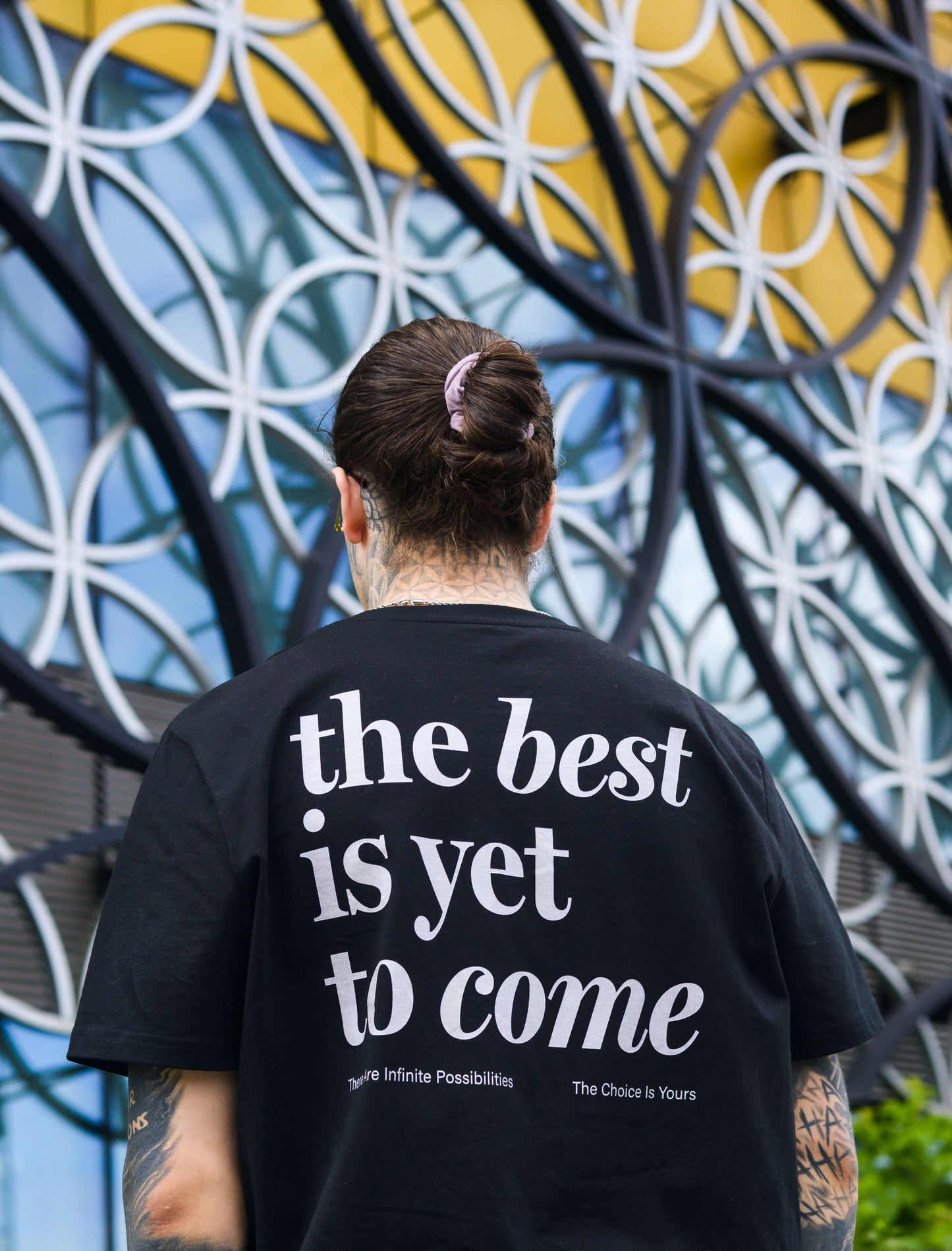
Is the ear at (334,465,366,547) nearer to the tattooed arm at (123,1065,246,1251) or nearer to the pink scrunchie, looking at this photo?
the pink scrunchie

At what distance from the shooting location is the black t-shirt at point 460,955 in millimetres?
1334

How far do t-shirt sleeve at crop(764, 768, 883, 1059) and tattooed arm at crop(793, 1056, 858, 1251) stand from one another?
0.04 m

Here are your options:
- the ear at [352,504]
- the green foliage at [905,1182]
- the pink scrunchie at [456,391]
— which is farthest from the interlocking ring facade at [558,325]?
the pink scrunchie at [456,391]

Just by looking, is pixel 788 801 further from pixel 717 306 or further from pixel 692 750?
pixel 692 750

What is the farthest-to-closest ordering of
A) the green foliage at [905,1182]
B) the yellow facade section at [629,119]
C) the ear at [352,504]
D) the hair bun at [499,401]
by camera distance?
the yellow facade section at [629,119]
the green foliage at [905,1182]
the ear at [352,504]
the hair bun at [499,401]

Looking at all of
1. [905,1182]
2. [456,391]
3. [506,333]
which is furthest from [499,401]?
[506,333]

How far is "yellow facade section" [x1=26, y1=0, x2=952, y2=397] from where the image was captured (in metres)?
5.74

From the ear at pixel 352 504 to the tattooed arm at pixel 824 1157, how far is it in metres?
0.77

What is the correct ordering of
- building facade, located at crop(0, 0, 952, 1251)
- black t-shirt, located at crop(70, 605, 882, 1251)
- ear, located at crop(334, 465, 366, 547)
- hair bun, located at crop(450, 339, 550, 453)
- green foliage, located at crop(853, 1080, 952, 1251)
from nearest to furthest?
black t-shirt, located at crop(70, 605, 882, 1251) → hair bun, located at crop(450, 339, 550, 453) → ear, located at crop(334, 465, 366, 547) → building facade, located at crop(0, 0, 952, 1251) → green foliage, located at crop(853, 1080, 952, 1251)

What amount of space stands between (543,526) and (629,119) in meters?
5.92

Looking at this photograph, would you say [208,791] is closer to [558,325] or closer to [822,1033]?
[822,1033]

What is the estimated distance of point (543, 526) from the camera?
1615 millimetres

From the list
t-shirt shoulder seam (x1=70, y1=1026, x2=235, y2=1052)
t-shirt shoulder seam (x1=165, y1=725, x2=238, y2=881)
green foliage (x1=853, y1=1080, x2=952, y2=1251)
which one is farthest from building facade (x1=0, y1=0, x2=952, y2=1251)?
t-shirt shoulder seam (x1=70, y1=1026, x2=235, y2=1052)

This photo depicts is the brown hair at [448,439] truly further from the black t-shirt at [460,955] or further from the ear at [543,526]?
the black t-shirt at [460,955]
